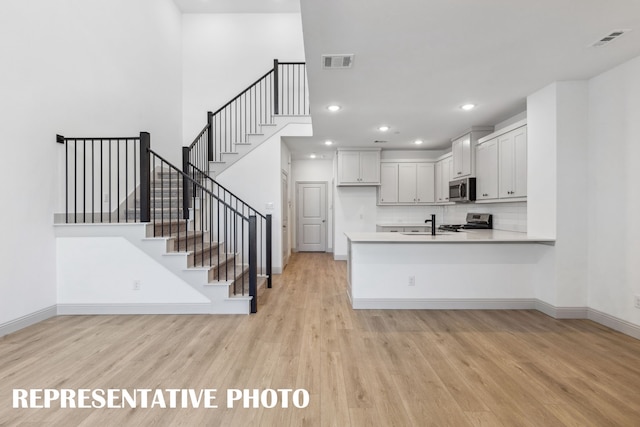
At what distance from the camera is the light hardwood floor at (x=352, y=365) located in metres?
1.96

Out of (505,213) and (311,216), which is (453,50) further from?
(311,216)

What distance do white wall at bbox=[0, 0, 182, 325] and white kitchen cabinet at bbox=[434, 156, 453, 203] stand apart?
236 inches

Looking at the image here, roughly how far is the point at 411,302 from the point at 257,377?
7.81ft

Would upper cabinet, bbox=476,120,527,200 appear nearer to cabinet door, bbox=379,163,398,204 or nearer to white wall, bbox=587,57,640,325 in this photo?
white wall, bbox=587,57,640,325

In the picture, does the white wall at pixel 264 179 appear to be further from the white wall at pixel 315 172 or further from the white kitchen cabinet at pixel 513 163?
the white kitchen cabinet at pixel 513 163

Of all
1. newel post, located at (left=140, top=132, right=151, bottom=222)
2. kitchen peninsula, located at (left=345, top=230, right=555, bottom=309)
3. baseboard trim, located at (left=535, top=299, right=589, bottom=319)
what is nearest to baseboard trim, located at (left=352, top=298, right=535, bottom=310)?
kitchen peninsula, located at (left=345, top=230, right=555, bottom=309)

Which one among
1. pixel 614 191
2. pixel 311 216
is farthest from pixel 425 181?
pixel 614 191

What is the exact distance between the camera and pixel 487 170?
504 centimetres

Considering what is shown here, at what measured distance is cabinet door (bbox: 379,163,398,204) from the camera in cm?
749

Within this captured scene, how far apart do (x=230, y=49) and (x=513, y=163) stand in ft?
21.2

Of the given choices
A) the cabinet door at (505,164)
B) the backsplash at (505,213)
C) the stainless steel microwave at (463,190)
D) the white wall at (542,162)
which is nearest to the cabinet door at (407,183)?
the backsplash at (505,213)

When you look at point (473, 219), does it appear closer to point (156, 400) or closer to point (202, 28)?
point (156, 400)

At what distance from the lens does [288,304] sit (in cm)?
433

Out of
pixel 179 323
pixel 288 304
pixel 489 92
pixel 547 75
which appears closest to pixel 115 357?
pixel 179 323
